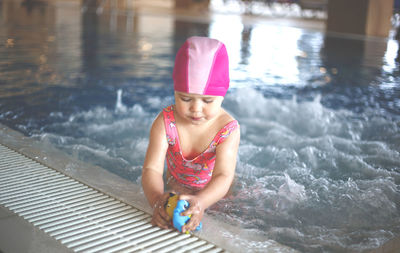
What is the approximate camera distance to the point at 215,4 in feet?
122

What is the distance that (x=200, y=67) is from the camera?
7.38ft

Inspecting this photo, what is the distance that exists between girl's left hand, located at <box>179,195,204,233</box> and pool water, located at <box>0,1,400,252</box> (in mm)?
562

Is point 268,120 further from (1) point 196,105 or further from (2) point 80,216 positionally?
(2) point 80,216

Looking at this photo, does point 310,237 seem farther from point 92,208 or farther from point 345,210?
point 92,208

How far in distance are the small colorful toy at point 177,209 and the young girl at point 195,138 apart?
0.02m

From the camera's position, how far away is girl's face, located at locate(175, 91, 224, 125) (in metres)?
2.35

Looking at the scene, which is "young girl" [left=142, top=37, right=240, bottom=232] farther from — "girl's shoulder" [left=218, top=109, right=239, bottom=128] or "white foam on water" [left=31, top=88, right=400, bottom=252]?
"white foam on water" [left=31, top=88, right=400, bottom=252]

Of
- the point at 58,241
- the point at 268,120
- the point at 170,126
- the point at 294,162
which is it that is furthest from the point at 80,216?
the point at 268,120

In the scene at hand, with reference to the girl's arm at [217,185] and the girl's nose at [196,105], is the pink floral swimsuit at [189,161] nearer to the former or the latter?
the girl's arm at [217,185]

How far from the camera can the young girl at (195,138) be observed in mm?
2246

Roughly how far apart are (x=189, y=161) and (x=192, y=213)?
70 cm

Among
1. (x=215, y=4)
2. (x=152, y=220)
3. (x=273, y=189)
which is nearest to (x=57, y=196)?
(x=152, y=220)

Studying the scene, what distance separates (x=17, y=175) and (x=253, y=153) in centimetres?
249

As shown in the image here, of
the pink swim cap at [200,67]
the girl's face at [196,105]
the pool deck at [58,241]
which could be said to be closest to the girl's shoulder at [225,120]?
the girl's face at [196,105]
